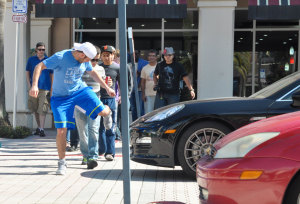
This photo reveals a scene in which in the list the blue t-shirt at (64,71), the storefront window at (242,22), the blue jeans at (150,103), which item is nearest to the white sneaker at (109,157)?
the blue t-shirt at (64,71)

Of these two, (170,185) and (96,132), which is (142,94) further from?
(170,185)

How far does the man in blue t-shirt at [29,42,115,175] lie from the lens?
8172 millimetres

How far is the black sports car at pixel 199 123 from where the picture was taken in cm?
742

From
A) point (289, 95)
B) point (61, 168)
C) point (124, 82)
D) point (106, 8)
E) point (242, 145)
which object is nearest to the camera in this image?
point (242, 145)

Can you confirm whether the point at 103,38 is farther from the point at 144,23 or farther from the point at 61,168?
the point at 61,168

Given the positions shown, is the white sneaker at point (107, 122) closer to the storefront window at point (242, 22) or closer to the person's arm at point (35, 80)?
the person's arm at point (35, 80)

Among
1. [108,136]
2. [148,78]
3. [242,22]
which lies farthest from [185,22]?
[108,136]

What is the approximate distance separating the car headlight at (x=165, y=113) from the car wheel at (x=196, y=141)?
31 cm

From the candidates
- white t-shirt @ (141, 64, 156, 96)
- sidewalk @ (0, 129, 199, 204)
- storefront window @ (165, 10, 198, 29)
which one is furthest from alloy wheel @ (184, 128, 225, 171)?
storefront window @ (165, 10, 198, 29)

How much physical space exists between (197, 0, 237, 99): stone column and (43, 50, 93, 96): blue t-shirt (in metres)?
6.16

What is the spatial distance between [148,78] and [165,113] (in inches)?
187

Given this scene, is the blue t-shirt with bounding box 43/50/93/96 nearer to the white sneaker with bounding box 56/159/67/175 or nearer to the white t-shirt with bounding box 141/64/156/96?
the white sneaker with bounding box 56/159/67/175

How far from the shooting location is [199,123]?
7.56m

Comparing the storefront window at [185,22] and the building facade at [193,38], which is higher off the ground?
the storefront window at [185,22]
